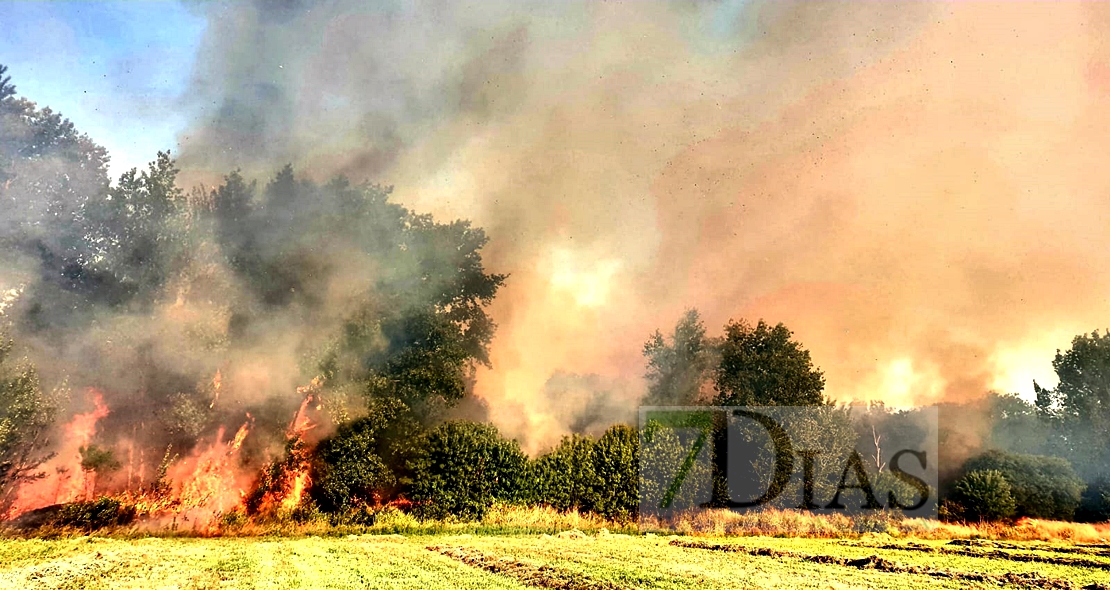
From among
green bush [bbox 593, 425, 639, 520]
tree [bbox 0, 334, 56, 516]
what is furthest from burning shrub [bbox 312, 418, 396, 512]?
tree [bbox 0, 334, 56, 516]

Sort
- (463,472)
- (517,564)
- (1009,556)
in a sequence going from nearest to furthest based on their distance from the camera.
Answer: (517,564) → (1009,556) → (463,472)

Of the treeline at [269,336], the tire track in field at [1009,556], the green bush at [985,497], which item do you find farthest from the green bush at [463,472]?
the green bush at [985,497]

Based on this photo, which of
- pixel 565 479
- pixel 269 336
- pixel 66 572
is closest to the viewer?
pixel 66 572

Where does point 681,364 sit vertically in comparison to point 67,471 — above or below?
above

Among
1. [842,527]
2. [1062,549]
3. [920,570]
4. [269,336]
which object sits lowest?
[842,527]

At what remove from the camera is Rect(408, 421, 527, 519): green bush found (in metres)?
23.0

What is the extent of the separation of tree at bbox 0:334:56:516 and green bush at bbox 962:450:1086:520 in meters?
39.0

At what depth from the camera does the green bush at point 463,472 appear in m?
23.0

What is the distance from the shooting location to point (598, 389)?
34.4 meters

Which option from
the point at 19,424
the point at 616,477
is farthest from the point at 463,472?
the point at 19,424

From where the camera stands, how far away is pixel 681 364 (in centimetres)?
3659

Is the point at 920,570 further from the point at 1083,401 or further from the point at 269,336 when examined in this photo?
the point at 1083,401

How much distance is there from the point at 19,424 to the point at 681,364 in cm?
2971

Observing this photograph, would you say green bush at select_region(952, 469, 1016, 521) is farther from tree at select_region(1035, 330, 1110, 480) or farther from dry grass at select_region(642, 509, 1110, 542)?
tree at select_region(1035, 330, 1110, 480)
